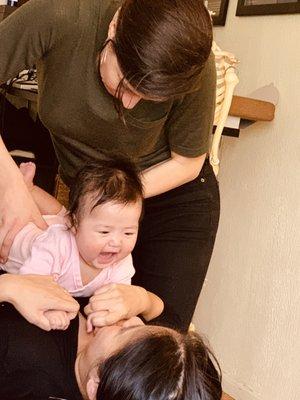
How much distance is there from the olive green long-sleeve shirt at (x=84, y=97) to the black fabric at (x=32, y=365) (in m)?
0.44

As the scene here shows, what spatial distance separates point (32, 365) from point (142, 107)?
1.84 feet

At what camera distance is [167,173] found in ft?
5.31

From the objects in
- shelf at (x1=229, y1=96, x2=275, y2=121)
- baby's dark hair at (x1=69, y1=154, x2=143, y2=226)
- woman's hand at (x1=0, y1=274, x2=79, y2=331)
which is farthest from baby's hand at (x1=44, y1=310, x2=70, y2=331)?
shelf at (x1=229, y1=96, x2=275, y2=121)

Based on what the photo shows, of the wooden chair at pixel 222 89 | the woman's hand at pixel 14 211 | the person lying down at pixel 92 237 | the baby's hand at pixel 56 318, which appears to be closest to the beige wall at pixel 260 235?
the wooden chair at pixel 222 89

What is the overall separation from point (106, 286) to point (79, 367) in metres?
0.19

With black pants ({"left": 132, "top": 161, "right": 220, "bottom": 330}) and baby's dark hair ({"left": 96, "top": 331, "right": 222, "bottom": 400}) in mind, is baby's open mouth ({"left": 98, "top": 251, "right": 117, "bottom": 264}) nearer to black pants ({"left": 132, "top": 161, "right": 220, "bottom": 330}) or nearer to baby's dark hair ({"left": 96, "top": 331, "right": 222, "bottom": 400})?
black pants ({"left": 132, "top": 161, "right": 220, "bottom": 330})

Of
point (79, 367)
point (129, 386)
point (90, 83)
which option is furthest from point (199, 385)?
point (90, 83)

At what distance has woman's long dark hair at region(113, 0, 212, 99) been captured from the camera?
122 centimetres

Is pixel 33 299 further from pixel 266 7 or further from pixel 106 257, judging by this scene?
pixel 266 7

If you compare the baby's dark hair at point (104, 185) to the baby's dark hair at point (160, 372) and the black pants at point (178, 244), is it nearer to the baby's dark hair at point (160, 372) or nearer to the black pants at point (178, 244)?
the black pants at point (178, 244)

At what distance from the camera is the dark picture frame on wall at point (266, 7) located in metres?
2.31

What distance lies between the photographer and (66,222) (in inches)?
60.3

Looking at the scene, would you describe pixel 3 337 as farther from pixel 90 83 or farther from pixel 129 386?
pixel 90 83

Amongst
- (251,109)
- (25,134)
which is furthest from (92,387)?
(25,134)
